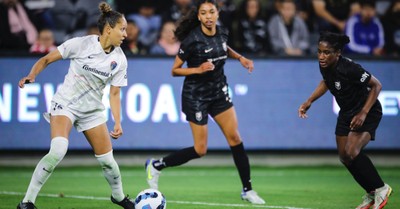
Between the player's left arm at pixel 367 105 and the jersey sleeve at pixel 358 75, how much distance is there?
5cm

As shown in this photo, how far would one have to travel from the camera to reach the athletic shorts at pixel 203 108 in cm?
1009

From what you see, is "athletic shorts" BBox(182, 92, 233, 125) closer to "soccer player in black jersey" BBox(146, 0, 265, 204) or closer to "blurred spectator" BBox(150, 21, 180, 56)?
"soccer player in black jersey" BBox(146, 0, 265, 204)

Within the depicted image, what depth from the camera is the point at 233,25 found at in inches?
607

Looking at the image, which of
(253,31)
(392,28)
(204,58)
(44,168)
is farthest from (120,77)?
(392,28)

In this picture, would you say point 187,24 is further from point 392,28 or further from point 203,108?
point 392,28

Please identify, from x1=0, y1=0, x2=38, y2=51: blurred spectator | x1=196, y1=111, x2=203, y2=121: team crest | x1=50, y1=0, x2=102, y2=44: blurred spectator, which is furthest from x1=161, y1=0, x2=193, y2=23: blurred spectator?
x1=196, y1=111, x2=203, y2=121: team crest

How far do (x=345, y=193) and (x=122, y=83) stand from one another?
3818 mm

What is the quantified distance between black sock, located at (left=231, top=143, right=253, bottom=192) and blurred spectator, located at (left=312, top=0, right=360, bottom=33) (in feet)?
20.9

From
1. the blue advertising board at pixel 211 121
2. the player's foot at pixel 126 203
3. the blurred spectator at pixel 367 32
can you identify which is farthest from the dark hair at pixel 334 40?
the blurred spectator at pixel 367 32

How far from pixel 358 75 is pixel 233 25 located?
Answer: 273 inches

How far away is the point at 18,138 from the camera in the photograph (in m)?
13.8

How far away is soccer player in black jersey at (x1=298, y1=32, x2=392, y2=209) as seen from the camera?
8672 mm

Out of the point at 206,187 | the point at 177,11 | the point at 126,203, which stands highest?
the point at 177,11

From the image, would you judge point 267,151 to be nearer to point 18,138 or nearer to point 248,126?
point 248,126
